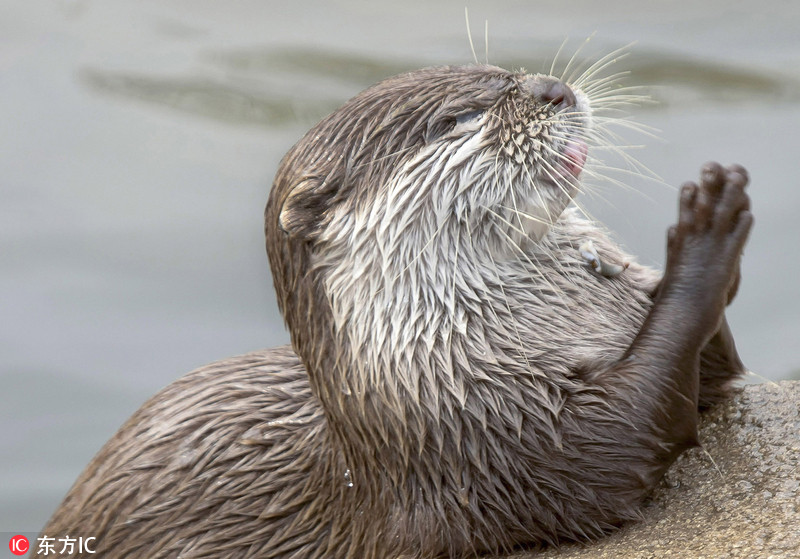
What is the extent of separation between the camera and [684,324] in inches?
92.3

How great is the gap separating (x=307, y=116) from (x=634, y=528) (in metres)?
3.01

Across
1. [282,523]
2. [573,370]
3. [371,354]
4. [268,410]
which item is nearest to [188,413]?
[268,410]

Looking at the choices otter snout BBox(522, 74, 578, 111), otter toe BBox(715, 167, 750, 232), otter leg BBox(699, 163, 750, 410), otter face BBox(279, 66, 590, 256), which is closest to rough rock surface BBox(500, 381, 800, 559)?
otter leg BBox(699, 163, 750, 410)

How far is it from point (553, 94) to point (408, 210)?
0.42 metres

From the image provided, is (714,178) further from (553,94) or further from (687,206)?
(553,94)

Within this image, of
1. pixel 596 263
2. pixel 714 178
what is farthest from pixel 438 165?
pixel 714 178

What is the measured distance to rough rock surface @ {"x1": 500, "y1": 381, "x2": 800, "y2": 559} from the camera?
7.06ft

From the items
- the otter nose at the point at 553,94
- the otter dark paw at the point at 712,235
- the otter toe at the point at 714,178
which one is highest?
the otter nose at the point at 553,94

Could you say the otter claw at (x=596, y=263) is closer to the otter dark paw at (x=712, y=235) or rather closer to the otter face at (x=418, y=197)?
the otter face at (x=418, y=197)

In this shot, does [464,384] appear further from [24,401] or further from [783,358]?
[24,401]

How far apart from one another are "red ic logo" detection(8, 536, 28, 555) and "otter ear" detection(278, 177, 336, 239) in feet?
6.46

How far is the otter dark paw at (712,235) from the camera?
2350 millimetres

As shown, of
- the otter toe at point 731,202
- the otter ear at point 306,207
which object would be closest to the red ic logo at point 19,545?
the otter ear at point 306,207

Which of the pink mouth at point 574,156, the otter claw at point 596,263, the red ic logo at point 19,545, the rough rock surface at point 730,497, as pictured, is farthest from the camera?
the red ic logo at point 19,545
